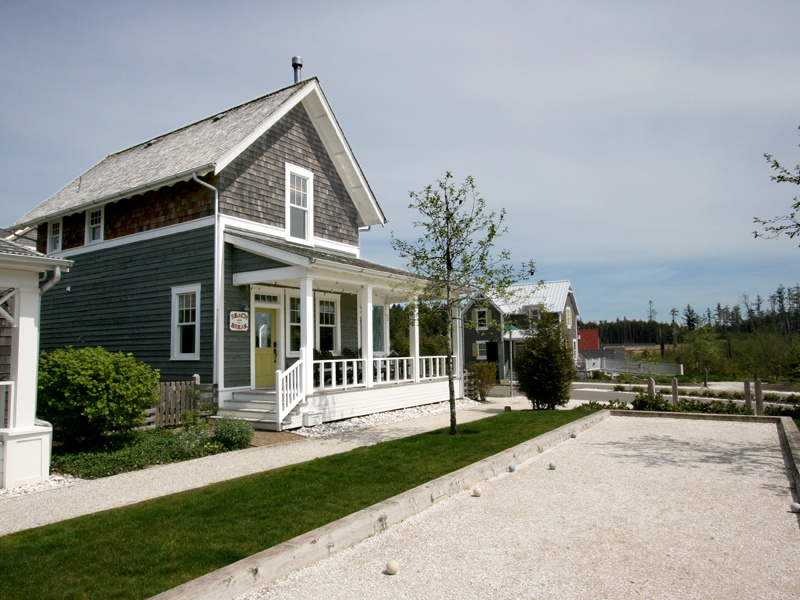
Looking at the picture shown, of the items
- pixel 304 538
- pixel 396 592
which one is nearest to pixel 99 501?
pixel 304 538

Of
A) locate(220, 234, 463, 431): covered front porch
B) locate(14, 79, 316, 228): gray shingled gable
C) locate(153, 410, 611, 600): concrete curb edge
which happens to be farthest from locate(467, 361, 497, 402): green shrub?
locate(153, 410, 611, 600): concrete curb edge

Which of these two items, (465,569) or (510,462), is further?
(510,462)

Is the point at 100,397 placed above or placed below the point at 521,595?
above

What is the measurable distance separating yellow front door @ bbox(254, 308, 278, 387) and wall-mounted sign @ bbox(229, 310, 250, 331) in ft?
1.69

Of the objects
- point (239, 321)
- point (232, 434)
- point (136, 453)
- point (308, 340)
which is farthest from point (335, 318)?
point (136, 453)

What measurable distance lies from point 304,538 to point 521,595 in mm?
1836

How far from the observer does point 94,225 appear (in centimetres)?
1688

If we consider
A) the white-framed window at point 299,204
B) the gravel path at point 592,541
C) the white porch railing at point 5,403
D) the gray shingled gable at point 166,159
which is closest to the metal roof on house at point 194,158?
the gray shingled gable at point 166,159

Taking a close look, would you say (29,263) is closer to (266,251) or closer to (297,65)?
(266,251)

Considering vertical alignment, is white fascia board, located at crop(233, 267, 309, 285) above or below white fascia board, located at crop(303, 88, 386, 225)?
below

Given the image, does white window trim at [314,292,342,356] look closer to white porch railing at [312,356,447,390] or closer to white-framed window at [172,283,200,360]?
white porch railing at [312,356,447,390]

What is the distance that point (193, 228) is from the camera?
47.6 ft

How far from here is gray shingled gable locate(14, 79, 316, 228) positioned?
48.3ft

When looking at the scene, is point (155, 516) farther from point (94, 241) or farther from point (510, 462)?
point (94, 241)
